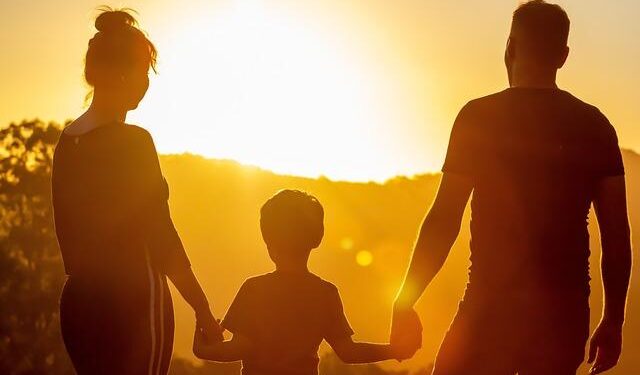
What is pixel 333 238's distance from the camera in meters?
117

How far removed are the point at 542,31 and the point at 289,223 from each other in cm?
146

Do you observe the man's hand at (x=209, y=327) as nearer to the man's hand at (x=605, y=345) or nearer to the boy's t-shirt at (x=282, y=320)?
the boy's t-shirt at (x=282, y=320)

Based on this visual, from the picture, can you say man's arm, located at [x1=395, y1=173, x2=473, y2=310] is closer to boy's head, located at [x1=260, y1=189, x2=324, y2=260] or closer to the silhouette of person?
the silhouette of person

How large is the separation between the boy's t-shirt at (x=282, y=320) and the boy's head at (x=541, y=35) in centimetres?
141

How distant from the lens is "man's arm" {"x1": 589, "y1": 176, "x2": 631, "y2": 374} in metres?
4.53

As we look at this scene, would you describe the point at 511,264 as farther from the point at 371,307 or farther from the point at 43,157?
the point at 371,307

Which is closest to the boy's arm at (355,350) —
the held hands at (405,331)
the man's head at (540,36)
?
the held hands at (405,331)

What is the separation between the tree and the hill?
69.7 metres

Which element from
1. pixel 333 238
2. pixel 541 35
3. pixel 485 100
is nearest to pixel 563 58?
pixel 541 35

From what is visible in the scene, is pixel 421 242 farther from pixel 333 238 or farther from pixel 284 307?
pixel 333 238

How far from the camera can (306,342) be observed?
482 centimetres

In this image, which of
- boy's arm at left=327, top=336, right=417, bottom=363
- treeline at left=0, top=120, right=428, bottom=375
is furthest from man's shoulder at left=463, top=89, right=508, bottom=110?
treeline at left=0, top=120, right=428, bottom=375

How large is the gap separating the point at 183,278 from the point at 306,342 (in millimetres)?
657

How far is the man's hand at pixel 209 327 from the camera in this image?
192 inches
